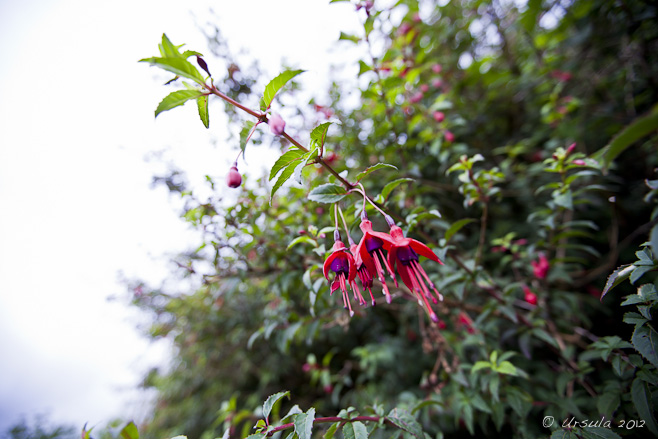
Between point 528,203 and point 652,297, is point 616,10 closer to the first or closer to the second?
point 528,203

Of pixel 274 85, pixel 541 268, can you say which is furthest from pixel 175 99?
pixel 541 268

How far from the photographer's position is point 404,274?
52 cm

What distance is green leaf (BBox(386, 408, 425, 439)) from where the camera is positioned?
0.60 m

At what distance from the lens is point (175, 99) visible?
21.0 inches

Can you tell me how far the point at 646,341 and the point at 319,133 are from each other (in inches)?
31.3

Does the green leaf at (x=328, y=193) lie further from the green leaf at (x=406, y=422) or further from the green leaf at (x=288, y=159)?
the green leaf at (x=406, y=422)

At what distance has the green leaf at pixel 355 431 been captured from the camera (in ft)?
1.84

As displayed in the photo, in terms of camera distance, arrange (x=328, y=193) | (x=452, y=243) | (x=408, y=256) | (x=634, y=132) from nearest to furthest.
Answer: (x=634, y=132), (x=408, y=256), (x=328, y=193), (x=452, y=243)

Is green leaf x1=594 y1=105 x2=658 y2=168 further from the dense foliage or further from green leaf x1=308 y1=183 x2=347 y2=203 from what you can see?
green leaf x1=308 y1=183 x2=347 y2=203

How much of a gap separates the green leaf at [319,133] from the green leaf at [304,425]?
53 centimetres

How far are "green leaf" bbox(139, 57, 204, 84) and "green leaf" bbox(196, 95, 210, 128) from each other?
1.3 inches

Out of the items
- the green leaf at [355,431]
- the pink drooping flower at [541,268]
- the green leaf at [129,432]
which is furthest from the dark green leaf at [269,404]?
the pink drooping flower at [541,268]

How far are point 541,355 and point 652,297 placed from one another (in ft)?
2.77

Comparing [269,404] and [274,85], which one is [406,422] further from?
[274,85]
